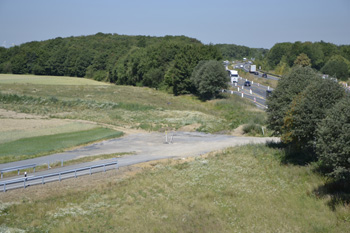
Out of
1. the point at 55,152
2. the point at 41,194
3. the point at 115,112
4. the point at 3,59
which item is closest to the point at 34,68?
the point at 3,59

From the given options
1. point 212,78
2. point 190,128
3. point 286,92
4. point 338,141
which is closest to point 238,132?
point 190,128

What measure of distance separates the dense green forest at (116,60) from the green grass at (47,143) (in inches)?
1707

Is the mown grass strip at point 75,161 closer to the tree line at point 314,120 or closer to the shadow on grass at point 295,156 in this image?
the shadow on grass at point 295,156

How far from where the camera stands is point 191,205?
21000mm

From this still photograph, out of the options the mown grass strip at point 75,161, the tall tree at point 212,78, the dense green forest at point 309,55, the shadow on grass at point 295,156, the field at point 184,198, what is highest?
the dense green forest at point 309,55

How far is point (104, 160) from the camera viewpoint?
3073cm

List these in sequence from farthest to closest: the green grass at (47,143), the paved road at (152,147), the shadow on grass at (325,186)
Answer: the green grass at (47,143)
the paved road at (152,147)
the shadow on grass at (325,186)

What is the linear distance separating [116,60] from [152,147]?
11622cm

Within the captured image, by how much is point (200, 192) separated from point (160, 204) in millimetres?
3130

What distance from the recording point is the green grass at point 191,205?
60.5 feet

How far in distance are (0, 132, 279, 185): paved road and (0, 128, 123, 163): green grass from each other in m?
1.41

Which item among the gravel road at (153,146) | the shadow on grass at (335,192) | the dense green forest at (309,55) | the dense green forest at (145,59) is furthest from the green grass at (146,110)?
the dense green forest at (309,55)

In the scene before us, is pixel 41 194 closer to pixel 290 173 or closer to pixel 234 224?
pixel 234 224

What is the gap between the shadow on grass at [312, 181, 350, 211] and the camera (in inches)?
819
